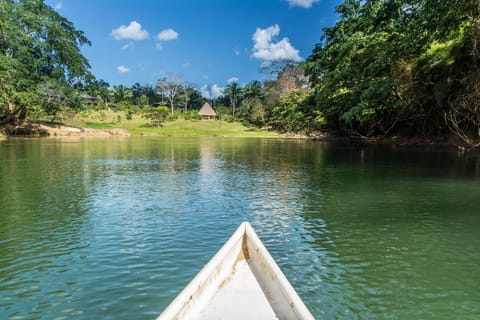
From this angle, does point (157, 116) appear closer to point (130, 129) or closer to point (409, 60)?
point (130, 129)

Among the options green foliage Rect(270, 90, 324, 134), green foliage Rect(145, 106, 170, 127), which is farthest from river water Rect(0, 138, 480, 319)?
green foliage Rect(145, 106, 170, 127)

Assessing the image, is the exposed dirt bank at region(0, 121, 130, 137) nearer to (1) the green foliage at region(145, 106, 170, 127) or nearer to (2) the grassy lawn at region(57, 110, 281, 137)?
(2) the grassy lawn at region(57, 110, 281, 137)

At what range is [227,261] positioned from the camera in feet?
17.7

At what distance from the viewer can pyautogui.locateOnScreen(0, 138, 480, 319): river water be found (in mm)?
5996

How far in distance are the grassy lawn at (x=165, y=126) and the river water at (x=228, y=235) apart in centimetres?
5788

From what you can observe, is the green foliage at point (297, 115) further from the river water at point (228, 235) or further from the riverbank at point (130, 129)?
the river water at point (228, 235)

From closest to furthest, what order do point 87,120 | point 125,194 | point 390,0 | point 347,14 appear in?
point 125,194 → point 390,0 → point 347,14 → point 87,120

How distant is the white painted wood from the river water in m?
1.30

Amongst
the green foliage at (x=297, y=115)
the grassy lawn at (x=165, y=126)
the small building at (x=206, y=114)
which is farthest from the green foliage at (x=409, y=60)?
the small building at (x=206, y=114)

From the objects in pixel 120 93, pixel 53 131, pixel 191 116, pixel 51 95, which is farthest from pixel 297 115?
pixel 120 93

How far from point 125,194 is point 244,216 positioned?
5898 millimetres

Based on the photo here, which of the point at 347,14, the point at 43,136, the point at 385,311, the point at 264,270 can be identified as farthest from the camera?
the point at 43,136

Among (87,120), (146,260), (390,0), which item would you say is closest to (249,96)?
(87,120)

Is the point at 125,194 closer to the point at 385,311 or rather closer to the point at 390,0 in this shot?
the point at 385,311
